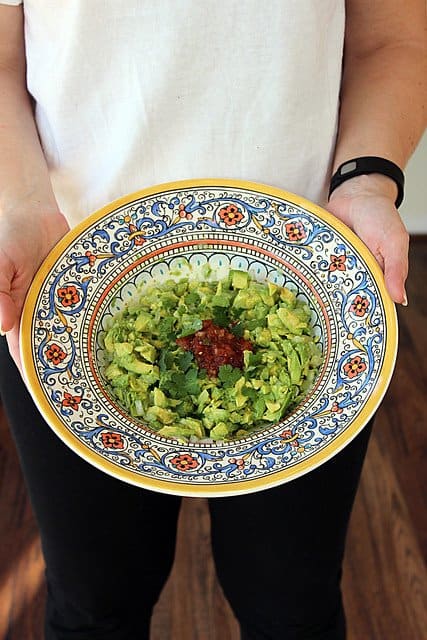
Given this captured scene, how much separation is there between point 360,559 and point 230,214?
1.03m

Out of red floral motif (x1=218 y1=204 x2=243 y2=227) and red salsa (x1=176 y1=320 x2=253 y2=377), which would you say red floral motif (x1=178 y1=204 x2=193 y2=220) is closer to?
red floral motif (x1=218 y1=204 x2=243 y2=227)

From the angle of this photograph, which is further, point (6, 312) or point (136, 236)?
point (136, 236)

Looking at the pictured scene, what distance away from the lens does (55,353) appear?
2.85 ft

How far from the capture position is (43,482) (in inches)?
38.2

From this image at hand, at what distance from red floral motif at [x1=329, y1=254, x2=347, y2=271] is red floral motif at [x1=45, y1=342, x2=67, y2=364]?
1.19 ft

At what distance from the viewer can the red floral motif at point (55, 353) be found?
86 centimetres

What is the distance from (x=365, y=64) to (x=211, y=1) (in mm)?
290

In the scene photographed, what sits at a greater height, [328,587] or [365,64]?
[365,64]

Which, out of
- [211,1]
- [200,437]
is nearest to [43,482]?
[200,437]

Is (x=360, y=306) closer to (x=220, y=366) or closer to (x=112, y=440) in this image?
(x=220, y=366)

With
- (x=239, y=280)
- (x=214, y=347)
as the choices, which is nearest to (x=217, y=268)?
(x=239, y=280)

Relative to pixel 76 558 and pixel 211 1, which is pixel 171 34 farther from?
pixel 76 558

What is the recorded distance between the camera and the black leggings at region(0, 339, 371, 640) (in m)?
0.95

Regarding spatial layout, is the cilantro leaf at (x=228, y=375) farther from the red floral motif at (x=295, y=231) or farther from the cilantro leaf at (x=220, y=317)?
the red floral motif at (x=295, y=231)
